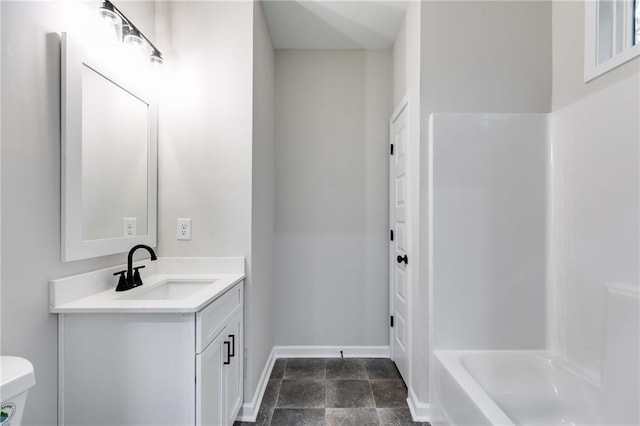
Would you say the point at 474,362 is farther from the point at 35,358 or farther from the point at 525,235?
the point at 35,358

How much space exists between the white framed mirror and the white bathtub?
1812mm

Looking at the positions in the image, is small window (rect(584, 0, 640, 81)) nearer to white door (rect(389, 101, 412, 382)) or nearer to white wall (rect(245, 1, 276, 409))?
white door (rect(389, 101, 412, 382))

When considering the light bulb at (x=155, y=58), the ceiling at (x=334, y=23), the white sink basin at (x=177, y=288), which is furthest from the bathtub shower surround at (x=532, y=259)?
the light bulb at (x=155, y=58)

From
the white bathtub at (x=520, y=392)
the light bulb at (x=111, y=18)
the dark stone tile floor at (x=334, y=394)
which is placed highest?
the light bulb at (x=111, y=18)

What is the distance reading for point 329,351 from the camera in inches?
107

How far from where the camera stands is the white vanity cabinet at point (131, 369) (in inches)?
47.6

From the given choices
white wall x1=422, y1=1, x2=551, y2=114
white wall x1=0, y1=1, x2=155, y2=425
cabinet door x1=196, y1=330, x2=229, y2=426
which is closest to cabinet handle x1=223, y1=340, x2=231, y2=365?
cabinet door x1=196, y1=330, x2=229, y2=426

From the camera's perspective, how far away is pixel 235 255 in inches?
75.2

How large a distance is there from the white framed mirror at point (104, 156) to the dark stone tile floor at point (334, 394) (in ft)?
4.35

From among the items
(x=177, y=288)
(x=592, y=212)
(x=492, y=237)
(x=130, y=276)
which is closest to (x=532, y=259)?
(x=492, y=237)

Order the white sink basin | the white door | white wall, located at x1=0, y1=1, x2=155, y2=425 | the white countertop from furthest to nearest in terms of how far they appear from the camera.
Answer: the white door → the white sink basin → the white countertop → white wall, located at x1=0, y1=1, x2=155, y2=425

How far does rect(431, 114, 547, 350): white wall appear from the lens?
73.2 inches

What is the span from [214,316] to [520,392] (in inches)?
64.6

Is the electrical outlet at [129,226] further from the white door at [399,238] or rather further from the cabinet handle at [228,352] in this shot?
the white door at [399,238]
